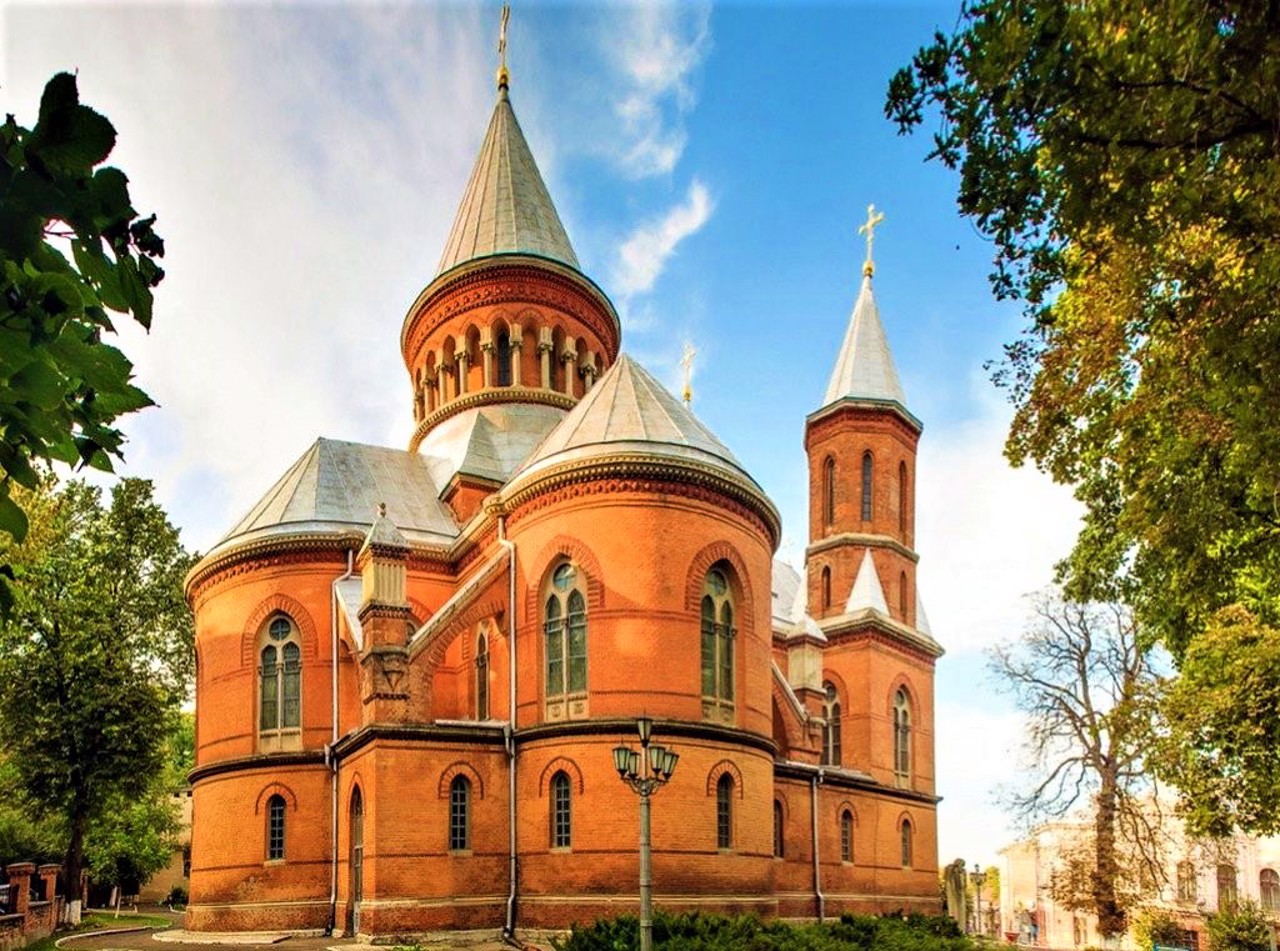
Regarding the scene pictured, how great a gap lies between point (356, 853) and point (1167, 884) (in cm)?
1933

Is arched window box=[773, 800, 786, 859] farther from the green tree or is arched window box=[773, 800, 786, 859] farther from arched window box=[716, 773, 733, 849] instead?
the green tree

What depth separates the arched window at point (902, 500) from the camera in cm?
3588

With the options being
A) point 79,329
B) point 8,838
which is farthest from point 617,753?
point 8,838

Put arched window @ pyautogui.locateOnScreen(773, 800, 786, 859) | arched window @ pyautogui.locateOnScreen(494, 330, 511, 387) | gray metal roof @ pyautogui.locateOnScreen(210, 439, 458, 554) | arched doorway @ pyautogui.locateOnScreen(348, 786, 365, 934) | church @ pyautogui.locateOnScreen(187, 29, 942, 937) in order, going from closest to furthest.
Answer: church @ pyautogui.locateOnScreen(187, 29, 942, 937) → arched doorway @ pyautogui.locateOnScreen(348, 786, 365, 934) → gray metal roof @ pyautogui.locateOnScreen(210, 439, 458, 554) → arched window @ pyautogui.locateOnScreen(773, 800, 786, 859) → arched window @ pyautogui.locateOnScreen(494, 330, 511, 387)

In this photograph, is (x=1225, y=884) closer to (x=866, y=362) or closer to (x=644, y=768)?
(x=866, y=362)

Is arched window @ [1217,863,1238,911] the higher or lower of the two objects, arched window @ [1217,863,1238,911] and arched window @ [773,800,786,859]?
the lower

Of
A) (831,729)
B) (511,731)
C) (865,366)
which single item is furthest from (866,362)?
(511,731)

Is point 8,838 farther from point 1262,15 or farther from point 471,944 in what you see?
point 1262,15

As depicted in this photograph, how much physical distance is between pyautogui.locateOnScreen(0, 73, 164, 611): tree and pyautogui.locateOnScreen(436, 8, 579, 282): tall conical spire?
29445mm

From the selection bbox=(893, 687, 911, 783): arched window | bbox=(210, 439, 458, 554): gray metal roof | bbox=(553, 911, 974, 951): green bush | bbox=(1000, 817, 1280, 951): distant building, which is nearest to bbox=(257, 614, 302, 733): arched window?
bbox=(210, 439, 458, 554): gray metal roof

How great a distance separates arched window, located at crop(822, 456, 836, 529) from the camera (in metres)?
35.4

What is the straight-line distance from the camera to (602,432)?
74.4ft

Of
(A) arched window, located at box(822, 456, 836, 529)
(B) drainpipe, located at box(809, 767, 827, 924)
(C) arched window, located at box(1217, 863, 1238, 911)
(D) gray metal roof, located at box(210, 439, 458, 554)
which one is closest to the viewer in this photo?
(D) gray metal roof, located at box(210, 439, 458, 554)

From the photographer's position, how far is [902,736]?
33875mm
